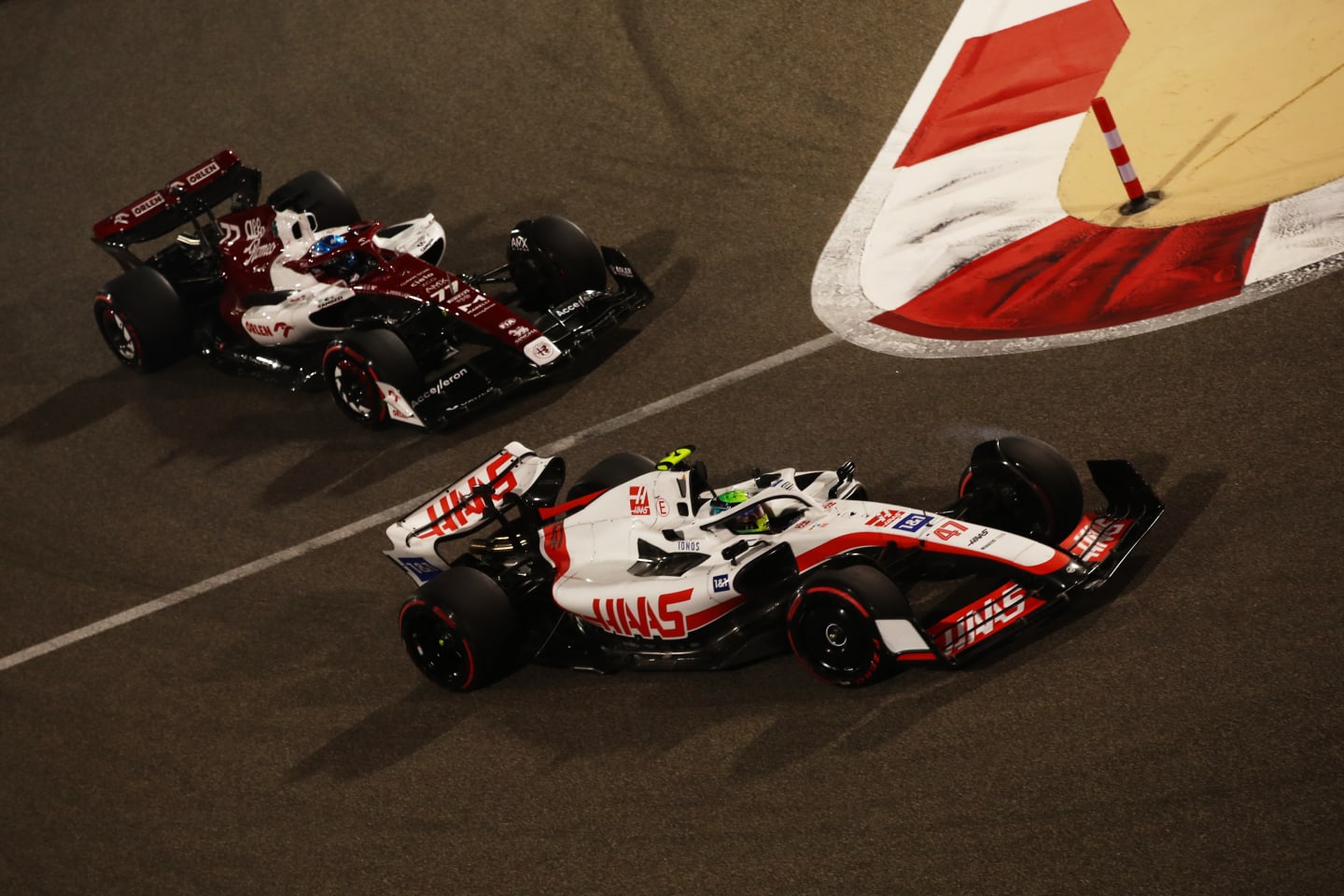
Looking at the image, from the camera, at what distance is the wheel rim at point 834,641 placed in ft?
21.6

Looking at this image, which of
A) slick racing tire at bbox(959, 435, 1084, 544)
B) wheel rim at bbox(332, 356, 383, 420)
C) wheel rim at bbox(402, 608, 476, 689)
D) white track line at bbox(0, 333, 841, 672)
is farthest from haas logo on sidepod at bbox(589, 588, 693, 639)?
wheel rim at bbox(332, 356, 383, 420)

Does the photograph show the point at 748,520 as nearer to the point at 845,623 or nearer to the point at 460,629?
the point at 845,623

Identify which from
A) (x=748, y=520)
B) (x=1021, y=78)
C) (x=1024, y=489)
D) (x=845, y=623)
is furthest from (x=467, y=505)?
(x=1021, y=78)

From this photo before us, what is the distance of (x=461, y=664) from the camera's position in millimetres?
7719

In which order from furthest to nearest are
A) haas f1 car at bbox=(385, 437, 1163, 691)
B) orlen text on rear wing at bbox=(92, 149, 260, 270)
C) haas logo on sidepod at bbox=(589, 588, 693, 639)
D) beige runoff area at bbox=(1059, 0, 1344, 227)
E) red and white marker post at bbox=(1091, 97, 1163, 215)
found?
orlen text on rear wing at bbox=(92, 149, 260, 270) → beige runoff area at bbox=(1059, 0, 1344, 227) → red and white marker post at bbox=(1091, 97, 1163, 215) → haas logo on sidepod at bbox=(589, 588, 693, 639) → haas f1 car at bbox=(385, 437, 1163, 691)

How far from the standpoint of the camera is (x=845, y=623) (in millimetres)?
6594

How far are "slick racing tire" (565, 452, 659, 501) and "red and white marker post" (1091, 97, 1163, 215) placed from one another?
3.74m

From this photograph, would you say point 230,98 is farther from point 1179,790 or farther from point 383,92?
point 1179,790

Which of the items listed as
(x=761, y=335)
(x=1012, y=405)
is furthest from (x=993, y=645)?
(x=761, y=335)

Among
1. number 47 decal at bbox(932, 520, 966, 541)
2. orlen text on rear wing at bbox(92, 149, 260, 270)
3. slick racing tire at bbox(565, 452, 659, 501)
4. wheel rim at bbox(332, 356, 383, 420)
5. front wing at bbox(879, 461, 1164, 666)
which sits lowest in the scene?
front wing at bbox(879, 461, 1164, 666)

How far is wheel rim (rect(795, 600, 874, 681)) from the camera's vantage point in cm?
658

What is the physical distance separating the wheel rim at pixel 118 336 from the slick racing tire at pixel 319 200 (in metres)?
1.48

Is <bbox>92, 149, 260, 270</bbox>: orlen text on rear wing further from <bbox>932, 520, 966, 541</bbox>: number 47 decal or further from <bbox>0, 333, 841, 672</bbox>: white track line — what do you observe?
<bbox>932, 520, 966, 541</bbox>: number 47 decal

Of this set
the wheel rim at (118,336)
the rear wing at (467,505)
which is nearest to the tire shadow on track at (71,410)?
the wheel rim at (118,336)
